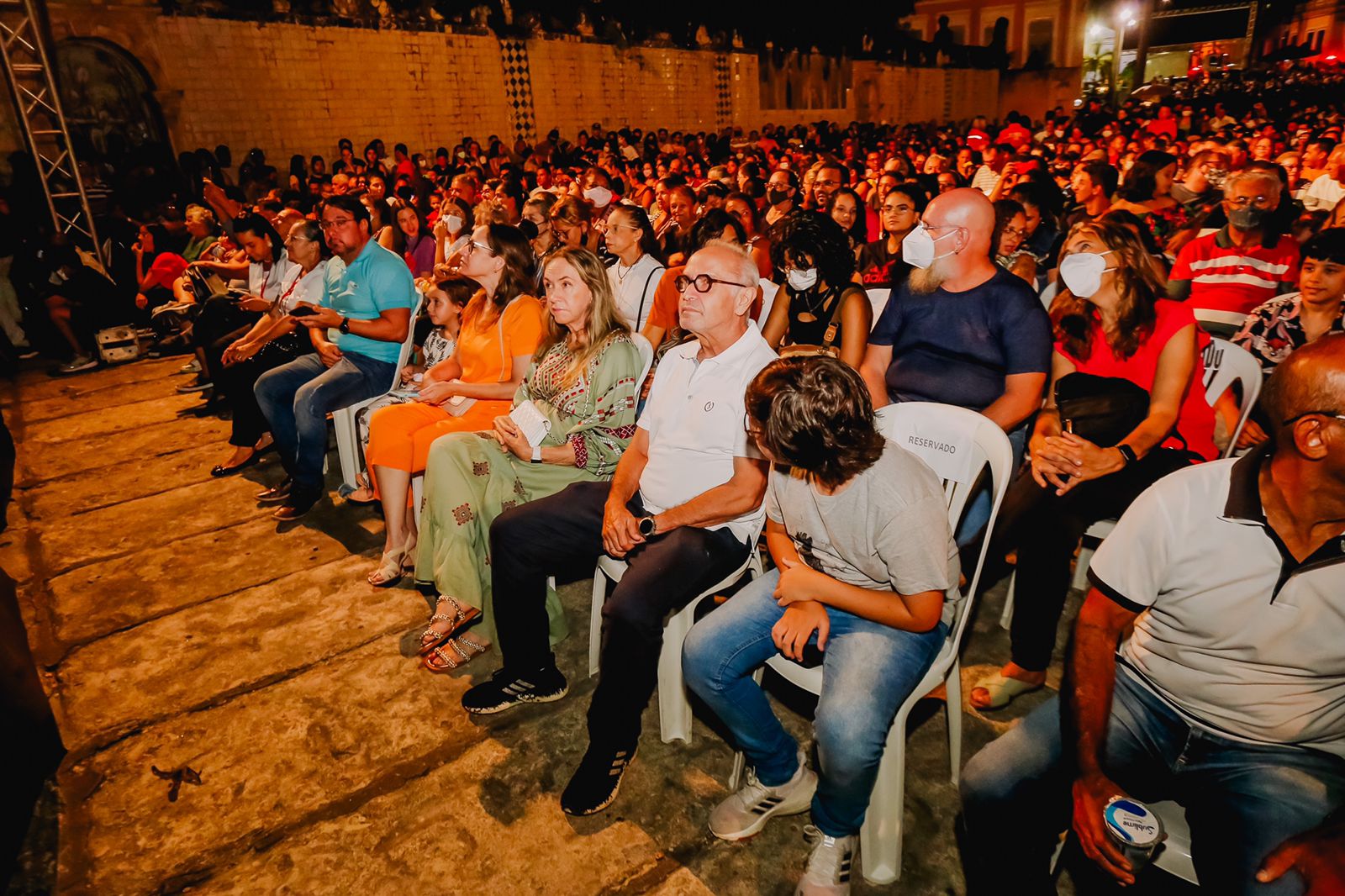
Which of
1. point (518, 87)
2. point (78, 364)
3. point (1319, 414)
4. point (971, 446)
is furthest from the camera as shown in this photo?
point (518, 87)

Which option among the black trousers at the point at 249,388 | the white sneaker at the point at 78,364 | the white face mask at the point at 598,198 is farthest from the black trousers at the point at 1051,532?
the white sneaker at the point at 78,364

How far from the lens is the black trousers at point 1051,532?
237 cm

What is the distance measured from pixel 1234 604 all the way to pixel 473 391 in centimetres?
286

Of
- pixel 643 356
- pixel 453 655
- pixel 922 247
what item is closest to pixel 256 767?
pixel 453 655

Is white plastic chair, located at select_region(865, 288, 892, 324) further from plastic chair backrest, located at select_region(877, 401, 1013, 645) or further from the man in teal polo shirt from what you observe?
the man in teal polo shirt

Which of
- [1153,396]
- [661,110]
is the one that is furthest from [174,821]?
[661,110]

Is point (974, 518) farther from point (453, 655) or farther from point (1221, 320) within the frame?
point (1221, 320)

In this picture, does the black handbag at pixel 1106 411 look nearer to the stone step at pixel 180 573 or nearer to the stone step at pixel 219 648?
the stone step at pixel 219 648

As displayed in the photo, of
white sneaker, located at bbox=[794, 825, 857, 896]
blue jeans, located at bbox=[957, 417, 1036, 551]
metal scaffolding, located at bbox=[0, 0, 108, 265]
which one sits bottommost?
white sneaker, located at bbox=[794, 825, 857, 896]

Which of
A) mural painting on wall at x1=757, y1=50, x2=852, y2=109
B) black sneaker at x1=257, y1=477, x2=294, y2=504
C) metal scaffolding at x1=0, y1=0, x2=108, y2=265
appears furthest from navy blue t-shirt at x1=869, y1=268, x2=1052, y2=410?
mural painting on wall at x1=757, y1=50, x2=852, y2=109

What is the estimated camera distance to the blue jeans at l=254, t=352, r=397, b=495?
13.0 ft

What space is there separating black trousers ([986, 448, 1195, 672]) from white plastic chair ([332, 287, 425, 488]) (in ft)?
10.8

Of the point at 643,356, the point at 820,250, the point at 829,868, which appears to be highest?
the point at 820,250

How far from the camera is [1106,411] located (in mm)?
2426
